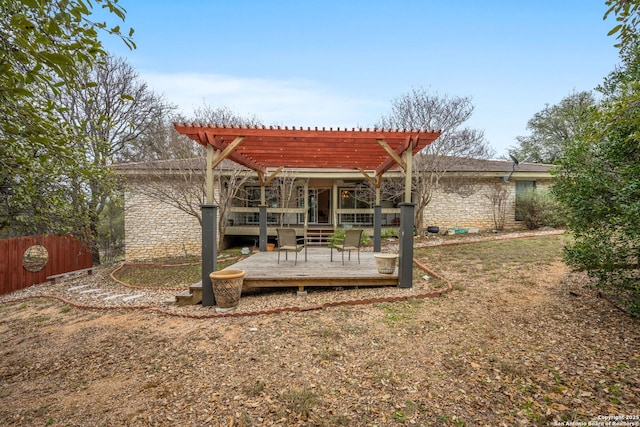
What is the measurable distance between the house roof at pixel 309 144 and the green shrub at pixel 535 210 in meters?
9.15

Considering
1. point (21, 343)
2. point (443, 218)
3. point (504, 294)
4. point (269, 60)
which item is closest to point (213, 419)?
point (21, 343)

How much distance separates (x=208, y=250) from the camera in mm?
4809

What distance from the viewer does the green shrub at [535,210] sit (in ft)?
41.0

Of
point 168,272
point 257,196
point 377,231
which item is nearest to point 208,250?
point 377,231

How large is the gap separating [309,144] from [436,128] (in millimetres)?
7900

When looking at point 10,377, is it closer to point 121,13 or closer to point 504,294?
point 121,13

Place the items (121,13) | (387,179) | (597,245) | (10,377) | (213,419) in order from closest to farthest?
(121,13)
(213,419)
(10,377)
(597,245)
(387,179)

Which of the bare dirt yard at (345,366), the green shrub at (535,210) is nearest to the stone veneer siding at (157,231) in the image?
the bare dirt yard at (345,366)

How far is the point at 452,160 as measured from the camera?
471 inches

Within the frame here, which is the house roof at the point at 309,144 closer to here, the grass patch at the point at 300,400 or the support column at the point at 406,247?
the support column at the point at 406,247

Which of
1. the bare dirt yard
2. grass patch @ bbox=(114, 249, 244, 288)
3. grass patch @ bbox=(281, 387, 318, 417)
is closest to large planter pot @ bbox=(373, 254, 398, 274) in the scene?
the bare dirt yard

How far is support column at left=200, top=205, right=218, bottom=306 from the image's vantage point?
473cm

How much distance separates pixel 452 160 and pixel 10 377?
525 inches

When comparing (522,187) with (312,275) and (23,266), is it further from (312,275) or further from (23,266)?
(23,266)
